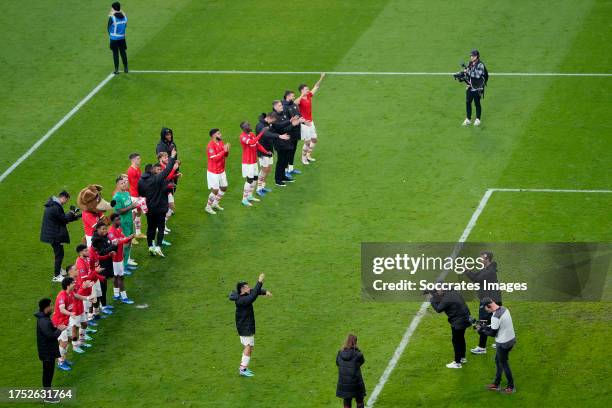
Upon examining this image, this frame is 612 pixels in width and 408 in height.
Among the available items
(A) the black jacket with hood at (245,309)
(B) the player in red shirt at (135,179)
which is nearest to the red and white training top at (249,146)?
(B) the player in red shirt at (135,179)

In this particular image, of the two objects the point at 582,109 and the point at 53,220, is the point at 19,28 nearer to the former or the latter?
the point at 53,220

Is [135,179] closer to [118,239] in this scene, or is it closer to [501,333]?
[118,239]

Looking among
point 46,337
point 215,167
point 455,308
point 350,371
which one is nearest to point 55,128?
point 215,167

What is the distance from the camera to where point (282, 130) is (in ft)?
93.0

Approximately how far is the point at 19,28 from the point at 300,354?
64.7 ft

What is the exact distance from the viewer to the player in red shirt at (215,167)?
2703 cm

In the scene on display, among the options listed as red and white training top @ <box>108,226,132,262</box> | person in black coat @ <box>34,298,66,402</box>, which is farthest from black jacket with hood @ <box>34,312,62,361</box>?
red and white training top @ <box>108,226,132,262</box>

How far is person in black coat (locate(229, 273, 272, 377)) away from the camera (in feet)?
69.2

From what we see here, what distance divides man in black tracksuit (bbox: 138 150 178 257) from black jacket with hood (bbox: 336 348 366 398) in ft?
23.1

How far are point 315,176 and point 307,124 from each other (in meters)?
1.36

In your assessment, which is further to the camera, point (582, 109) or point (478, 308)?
point (582, 109)

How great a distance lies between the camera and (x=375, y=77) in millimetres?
34219

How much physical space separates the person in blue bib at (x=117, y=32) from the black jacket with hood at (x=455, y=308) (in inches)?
636

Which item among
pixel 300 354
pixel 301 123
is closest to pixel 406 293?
pixel 300 354
